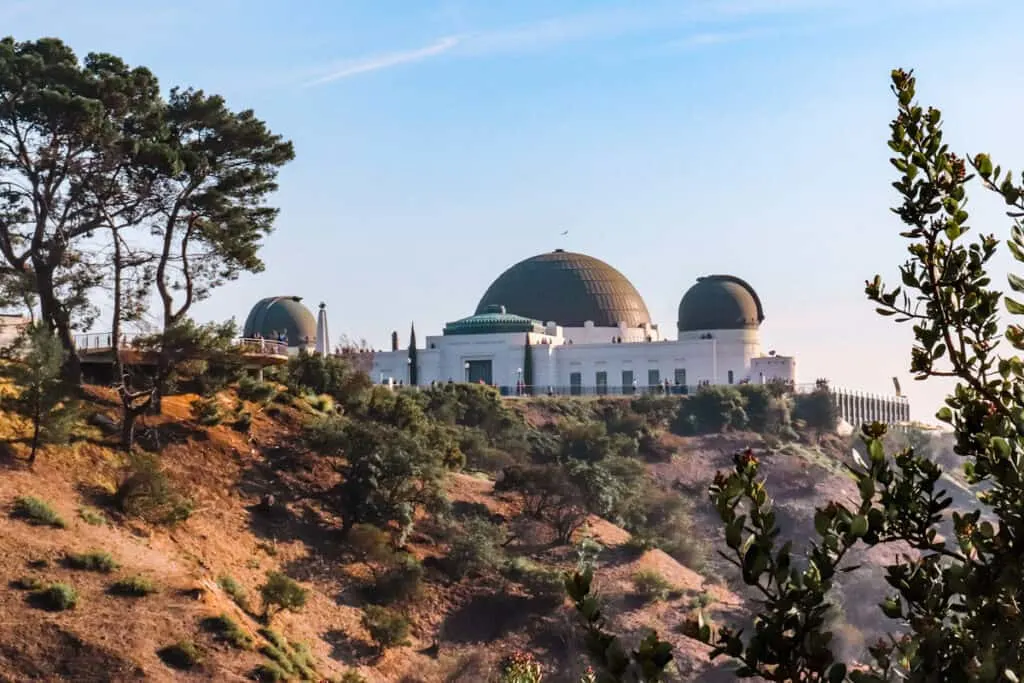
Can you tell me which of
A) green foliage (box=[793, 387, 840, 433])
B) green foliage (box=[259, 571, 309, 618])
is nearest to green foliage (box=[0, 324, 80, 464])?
green foliage (box=[259, 571, 309, 618])

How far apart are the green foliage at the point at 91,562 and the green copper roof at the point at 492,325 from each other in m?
47.8

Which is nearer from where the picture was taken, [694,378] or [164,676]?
[164,676]

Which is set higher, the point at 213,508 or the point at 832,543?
the point at 832,543

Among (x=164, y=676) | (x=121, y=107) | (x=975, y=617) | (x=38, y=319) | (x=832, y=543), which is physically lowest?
→ (x=164, y=676)

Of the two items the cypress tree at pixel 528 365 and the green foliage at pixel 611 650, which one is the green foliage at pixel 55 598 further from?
the cypress tree at pixel 528 365

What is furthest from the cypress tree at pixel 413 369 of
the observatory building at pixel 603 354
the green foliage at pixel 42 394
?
the green foliage at pixel 42 394

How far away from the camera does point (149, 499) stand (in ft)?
116

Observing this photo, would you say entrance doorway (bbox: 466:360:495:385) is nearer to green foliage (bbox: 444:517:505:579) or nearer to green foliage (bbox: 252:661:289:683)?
green foliage (bbox: 444:517:505:579)

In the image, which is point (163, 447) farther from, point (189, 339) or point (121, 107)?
point (121, 107)

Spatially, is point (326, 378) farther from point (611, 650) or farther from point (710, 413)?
point (611, 650)

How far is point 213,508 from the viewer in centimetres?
3762

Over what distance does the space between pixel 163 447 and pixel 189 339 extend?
3.33 m

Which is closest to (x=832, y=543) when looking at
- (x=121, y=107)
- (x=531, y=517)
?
(x=121, y=107)

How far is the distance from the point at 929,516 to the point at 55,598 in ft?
84.8
